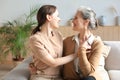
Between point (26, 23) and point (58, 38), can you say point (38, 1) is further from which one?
point (58, 38)

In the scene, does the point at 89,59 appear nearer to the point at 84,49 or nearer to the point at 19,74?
the point at 84,49

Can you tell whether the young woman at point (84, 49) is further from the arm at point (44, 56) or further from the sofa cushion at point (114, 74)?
the sofa cushion at point (114, 74)

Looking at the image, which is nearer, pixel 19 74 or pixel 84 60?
pixel 84 60

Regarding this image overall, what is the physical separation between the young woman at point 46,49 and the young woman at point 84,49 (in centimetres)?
11

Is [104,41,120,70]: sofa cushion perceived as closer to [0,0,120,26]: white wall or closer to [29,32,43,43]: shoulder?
[29,32,43,43]: shoulder

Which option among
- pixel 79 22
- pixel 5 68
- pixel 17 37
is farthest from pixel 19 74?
pixel 5 68

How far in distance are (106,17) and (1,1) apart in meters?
2.17

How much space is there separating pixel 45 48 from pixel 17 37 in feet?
8.13

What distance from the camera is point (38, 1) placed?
4.96 meters

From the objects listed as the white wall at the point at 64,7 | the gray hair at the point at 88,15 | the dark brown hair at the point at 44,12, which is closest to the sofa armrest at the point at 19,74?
the dark brown hair at the point at 44,12

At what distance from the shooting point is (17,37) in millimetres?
4551

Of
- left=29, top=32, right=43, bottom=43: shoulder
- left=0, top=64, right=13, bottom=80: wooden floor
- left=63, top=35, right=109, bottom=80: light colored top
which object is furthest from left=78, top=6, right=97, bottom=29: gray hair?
left=0, top=64, right=13, bottom=80: wooden floor

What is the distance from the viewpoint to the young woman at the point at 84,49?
6.86ft

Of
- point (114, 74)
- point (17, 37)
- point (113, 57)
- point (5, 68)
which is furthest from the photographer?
point (5, 68)
